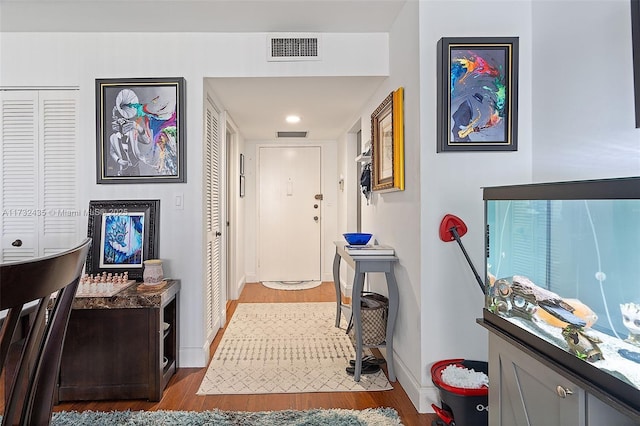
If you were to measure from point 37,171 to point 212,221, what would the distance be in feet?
4.18

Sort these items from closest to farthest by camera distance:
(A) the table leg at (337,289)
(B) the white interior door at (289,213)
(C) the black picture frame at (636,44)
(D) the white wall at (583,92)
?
(C) the black picture frame at (636,44) < (D) the white wall at (583,92) < (A) the table leg at (337,289) < (B) the white interior door at (289,213)

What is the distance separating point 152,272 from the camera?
7.86 feet

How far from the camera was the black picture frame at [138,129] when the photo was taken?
2.61m

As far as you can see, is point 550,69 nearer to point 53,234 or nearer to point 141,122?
point 141,122

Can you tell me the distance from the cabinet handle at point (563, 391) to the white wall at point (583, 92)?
3.00ft

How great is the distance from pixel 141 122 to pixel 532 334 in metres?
2.63

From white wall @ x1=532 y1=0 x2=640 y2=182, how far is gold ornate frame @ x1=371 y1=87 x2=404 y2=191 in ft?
2.46

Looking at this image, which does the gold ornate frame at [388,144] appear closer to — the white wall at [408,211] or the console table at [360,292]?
the white wall at [408,211]

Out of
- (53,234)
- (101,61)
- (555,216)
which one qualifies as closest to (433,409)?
(555,216)

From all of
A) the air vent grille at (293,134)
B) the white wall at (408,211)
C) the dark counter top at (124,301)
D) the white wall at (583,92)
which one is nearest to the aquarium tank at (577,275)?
the white wall at (583,92)

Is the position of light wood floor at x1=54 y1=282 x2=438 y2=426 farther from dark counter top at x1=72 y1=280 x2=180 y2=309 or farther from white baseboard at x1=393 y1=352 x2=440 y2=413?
dark counter top at x1=72 y1=280 x2=180 y2=309

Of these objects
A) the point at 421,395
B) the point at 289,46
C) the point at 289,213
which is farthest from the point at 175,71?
the point at 289,213

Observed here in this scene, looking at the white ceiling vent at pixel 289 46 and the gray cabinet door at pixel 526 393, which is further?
the white ceiling vent at pixel 289 46

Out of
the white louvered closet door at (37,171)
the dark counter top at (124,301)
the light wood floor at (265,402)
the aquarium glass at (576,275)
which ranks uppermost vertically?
the white louvered closet door at (37,171)
